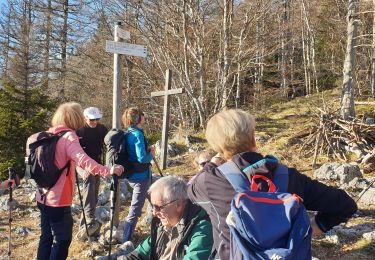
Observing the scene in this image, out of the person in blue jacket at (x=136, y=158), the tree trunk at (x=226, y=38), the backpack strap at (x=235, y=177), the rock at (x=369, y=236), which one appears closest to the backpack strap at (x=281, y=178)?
the backpack strap at (x=235, y=177)

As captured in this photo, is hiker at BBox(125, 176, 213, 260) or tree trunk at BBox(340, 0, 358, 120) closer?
hiker at BBox(125, 176, 213, 260)

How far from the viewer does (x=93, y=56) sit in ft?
78.1

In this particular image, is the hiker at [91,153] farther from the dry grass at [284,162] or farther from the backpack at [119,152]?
the backpack at [119,152]

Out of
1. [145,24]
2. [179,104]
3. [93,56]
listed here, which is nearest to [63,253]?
[179,104]

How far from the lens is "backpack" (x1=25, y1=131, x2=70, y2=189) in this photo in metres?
3.81

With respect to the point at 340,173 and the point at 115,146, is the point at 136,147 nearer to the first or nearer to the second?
the point at 115,146

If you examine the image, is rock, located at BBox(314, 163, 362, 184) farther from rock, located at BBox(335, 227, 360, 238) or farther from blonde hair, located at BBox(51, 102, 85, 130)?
blonde hair, located at BBox(51, 102, 85, 130)

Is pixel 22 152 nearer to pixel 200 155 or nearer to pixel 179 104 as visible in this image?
pixel 179 104

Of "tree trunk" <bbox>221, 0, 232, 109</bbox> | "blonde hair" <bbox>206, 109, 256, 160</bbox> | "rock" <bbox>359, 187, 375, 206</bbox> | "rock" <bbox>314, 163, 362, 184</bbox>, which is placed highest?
"tree trunk" <bbox>221, 0, 232, 109</bbox>

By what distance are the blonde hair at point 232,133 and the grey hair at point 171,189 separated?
0.49 meters

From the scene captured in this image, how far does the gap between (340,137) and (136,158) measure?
6435mm

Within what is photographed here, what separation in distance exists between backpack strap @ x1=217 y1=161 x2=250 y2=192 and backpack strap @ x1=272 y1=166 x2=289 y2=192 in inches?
5.7

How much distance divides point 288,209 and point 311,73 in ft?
88.0

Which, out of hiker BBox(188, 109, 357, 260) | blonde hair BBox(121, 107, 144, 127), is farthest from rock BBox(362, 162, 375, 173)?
hiker BBox(188, 109, 357, 260)
